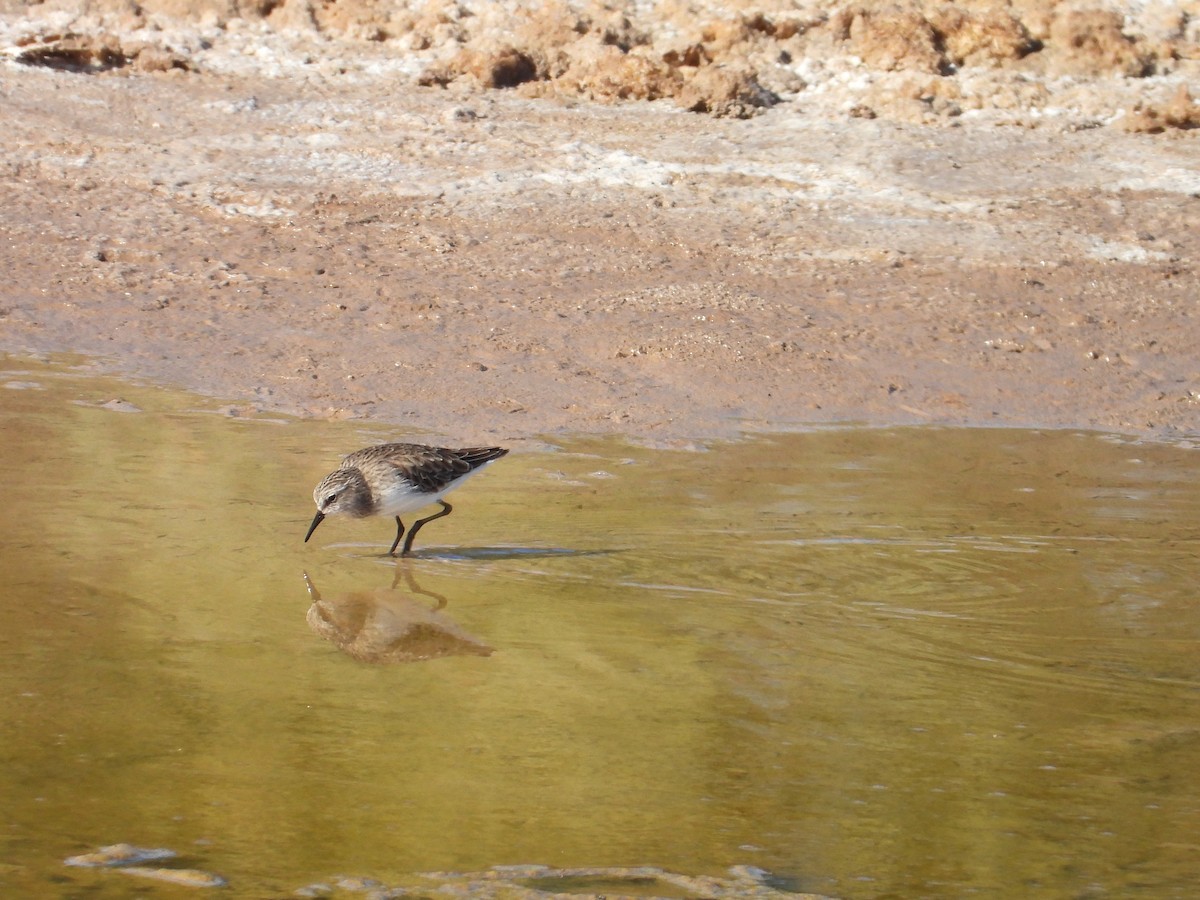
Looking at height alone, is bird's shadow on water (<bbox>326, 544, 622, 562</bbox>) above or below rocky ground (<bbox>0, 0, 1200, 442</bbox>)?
below

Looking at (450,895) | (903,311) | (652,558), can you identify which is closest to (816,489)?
(652,558)

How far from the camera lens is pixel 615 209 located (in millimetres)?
11281

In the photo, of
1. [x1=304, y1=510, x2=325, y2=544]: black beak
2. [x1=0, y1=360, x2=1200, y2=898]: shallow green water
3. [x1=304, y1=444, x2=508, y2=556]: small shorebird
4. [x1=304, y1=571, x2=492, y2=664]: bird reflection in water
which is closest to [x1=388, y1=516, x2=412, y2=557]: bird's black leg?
[x1=304, y1=444, x2=508, y2=556]: small shorebird

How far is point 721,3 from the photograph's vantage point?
13.8m

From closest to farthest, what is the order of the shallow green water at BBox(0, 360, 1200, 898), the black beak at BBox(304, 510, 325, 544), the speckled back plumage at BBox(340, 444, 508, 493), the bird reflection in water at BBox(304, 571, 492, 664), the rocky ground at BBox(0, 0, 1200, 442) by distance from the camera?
1. the shallow green water at BBox(0, 360, 1200, 898)
2. the bird reflection in water at BBox(304, 571, 492, 664)
3. the black beak at BBox(304, 510, 325, 544)
4. the speckled back plumage at BBox(340, 444, 508, 493)
5. the rocky ground at BBox(0, 0, 1200, 442)

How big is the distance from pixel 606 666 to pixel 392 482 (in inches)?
63.9

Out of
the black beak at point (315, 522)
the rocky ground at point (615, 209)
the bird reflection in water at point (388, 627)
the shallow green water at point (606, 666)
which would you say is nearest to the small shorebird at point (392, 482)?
the black beak at point (315, 522)

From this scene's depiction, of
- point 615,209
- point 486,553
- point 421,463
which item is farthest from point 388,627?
point 615,209

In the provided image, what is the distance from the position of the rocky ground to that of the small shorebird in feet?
5.19

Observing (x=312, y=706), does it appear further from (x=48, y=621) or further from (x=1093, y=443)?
(x=1093, y=443)

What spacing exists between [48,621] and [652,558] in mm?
2348

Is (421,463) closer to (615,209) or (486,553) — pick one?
(486,553)

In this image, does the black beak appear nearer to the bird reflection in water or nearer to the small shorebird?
the small shorebird

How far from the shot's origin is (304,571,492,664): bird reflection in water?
5.42 meters
